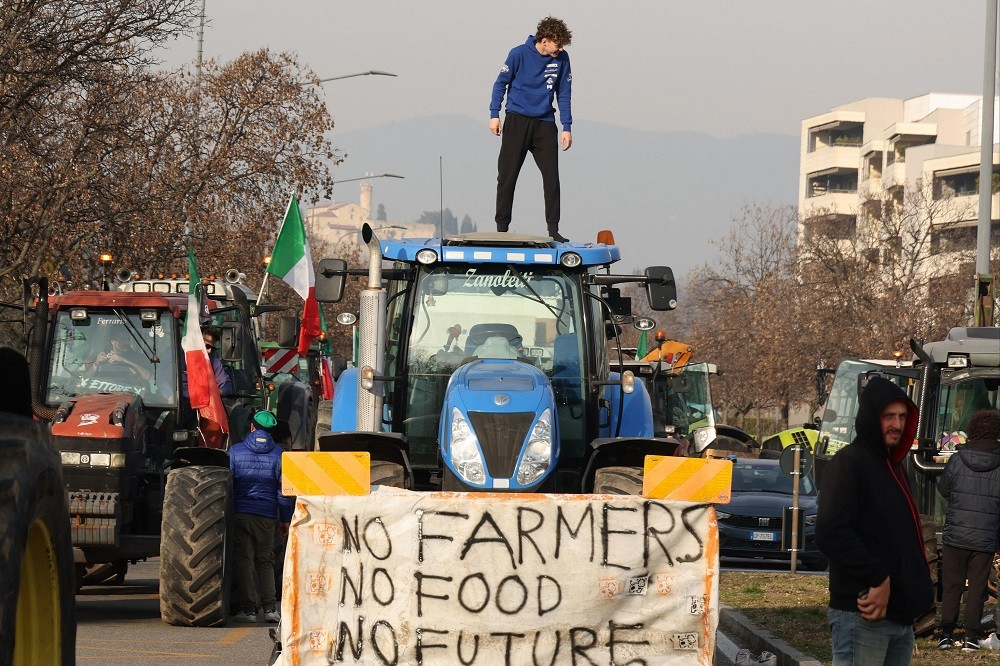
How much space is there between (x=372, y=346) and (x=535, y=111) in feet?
13.1

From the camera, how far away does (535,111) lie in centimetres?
1421

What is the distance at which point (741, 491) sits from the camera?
936 inches

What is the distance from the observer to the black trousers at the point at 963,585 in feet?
39.6

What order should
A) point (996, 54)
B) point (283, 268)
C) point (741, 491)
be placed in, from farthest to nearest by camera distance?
point (996, 54), point (741, 491), point (283, 268)

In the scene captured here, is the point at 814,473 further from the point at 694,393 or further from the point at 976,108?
the point at 976,108

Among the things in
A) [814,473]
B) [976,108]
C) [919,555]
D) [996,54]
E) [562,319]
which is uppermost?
[976,108]

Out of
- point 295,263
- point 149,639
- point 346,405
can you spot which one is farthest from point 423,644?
point 295,263

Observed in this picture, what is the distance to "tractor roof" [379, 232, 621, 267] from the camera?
37.8 feet

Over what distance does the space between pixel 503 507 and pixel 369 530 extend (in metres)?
0.69

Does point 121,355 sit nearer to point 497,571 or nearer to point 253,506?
point 253,506

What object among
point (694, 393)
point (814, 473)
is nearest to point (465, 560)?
point (814, 473)

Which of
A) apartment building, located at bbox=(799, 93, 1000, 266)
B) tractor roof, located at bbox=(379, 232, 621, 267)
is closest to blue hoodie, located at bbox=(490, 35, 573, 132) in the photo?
tractor roof, located at bbox=(379, 232, 621, 267)

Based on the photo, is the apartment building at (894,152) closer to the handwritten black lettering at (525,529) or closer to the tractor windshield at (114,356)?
the tractor windshield at (114,356)

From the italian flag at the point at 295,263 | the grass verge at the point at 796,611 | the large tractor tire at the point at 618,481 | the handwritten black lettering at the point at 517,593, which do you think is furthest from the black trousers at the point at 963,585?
the italian flag at the point at 295,263
